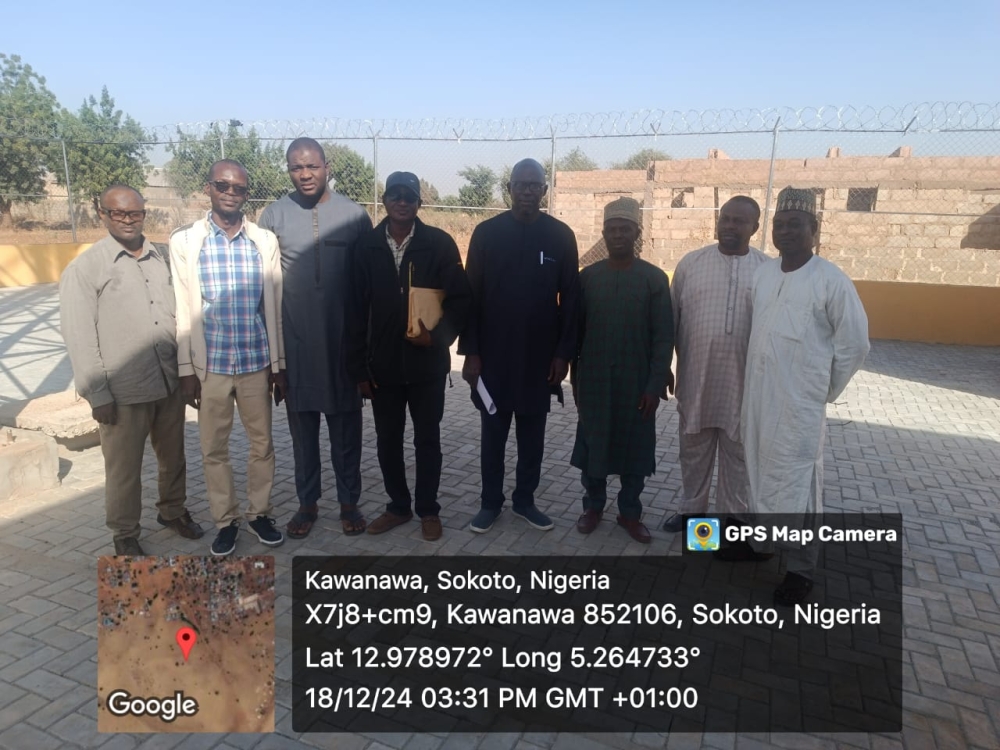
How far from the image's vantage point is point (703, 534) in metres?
3.80

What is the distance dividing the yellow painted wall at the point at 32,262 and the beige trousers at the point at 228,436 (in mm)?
12677

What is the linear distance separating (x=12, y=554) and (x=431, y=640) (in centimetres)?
236

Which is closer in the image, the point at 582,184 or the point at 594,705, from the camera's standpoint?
the point at 594,705

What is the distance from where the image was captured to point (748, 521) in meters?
3.49

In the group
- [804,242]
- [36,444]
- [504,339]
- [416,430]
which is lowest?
[36,444]

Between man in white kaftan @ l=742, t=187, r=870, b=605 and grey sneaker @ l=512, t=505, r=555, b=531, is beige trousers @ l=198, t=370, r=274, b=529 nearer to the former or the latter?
grey sneaker @ l=512, t=505, r=555, b=531

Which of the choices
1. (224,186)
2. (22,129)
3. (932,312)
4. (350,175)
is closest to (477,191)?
(350,175)

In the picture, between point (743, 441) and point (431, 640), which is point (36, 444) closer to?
point (431, 640)

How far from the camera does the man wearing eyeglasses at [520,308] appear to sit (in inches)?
146

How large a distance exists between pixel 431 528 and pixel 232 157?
11631mm

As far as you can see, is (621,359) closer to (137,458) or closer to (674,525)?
(674,525)

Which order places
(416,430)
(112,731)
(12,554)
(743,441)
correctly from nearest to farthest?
(112,731) → (743,441) → (12,554) → (416,430)

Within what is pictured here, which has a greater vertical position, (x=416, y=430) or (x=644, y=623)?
(x=416, y=430)

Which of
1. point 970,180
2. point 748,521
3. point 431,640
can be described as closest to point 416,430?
point 431,640
